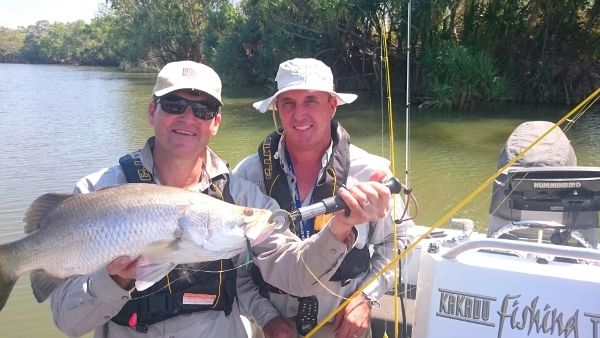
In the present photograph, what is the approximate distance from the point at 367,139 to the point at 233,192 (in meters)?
12.9

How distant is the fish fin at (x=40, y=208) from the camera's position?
2436 millimetres

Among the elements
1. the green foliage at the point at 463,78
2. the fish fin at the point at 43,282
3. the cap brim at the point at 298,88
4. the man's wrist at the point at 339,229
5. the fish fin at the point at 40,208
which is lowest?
the green foliage at the point at 463,78

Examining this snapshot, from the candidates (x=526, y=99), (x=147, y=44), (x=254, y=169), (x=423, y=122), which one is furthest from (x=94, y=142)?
(x=147, y=44)

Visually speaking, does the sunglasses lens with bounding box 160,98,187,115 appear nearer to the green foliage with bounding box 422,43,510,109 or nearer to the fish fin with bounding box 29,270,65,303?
the fish fin with bounding box 29,270,65,303

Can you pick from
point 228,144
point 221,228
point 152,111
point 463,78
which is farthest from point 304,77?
point 463,78

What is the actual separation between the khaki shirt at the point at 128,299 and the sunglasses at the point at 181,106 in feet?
0.87

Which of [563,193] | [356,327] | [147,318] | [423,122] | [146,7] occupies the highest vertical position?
[146,7]

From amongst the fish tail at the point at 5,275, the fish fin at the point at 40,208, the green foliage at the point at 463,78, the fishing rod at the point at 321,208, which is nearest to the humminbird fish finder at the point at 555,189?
the fishing rod at the point at 321,208

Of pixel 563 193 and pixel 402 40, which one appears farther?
pixel 402 40

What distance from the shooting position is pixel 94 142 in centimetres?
1534

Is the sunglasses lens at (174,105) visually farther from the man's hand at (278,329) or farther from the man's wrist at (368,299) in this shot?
the man's wrist at (368,299)

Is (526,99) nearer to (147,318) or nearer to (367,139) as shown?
(367,139)

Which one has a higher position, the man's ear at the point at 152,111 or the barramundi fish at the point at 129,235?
the man's ear at the point at 152,111

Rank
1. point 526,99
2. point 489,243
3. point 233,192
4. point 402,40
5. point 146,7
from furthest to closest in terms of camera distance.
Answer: point 146,7
point 402,40
point 526,99
point 233,192
point 489,243
